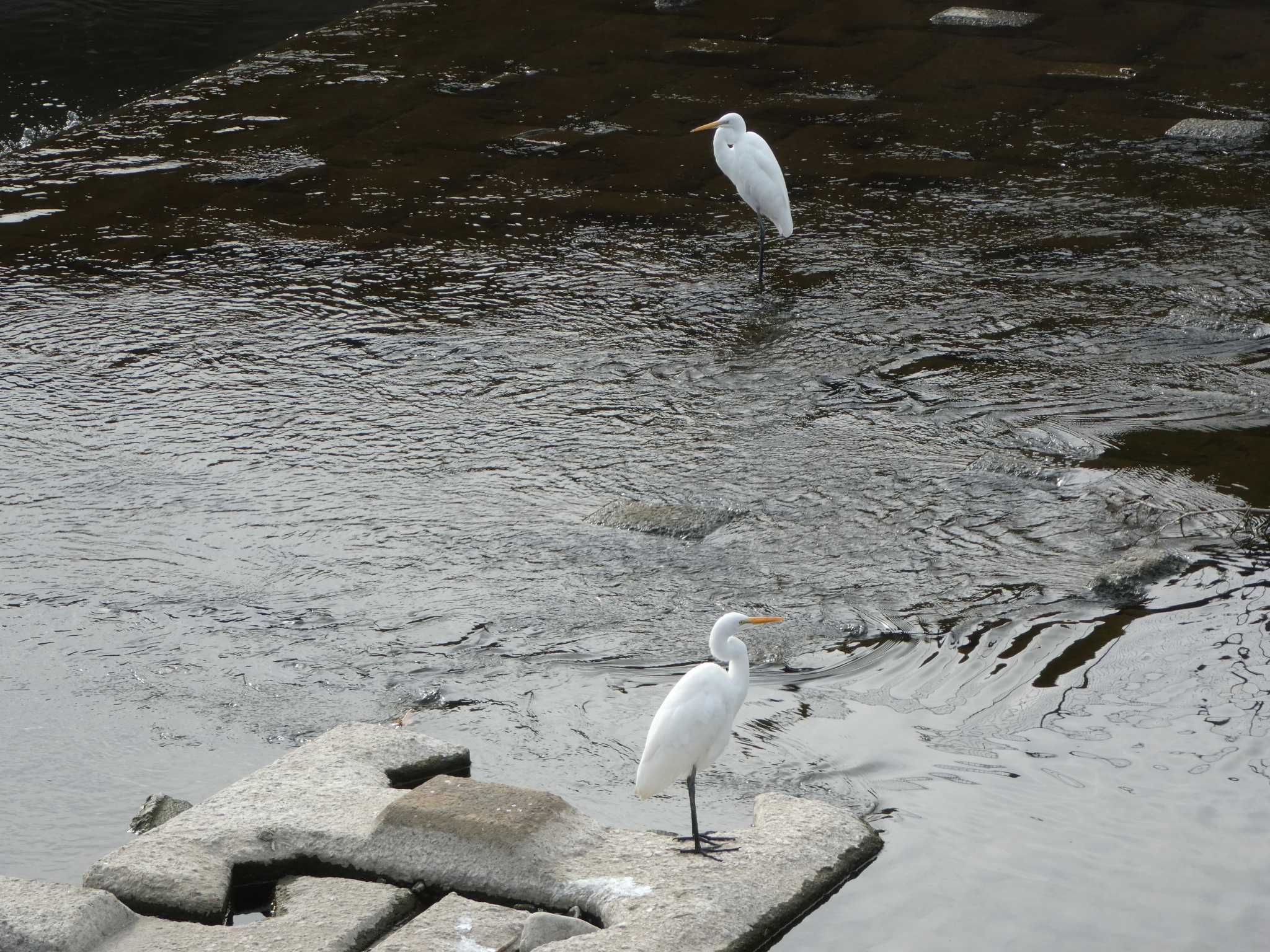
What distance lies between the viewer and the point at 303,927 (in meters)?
2.68

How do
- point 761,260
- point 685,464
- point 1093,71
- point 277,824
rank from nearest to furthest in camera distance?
point 277,824 < point 685,464 < point 761,260 < point 1093,71

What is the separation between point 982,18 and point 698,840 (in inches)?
322

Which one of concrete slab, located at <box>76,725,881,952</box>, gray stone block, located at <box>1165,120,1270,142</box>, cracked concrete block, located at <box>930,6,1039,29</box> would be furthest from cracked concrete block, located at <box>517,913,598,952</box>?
cracked concrete block, located at <box>930,6,1039,29</box>

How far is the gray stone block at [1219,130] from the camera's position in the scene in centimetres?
746

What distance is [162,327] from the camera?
5.87 meters

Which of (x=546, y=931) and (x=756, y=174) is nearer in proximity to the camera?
(x=546, y=931)

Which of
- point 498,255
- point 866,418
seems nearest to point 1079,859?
point 866,418

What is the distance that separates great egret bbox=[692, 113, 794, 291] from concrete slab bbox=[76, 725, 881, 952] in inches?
137

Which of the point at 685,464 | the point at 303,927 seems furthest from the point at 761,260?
the point at 303,927

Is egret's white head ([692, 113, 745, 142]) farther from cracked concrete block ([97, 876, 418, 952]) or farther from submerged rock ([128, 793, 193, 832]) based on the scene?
cracked concrete block ([97, 876, 418, 952])

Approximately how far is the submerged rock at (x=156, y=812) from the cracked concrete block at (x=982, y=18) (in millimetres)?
8149

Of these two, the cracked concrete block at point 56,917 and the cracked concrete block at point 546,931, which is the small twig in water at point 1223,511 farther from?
the cracked concrete block at point 56,917

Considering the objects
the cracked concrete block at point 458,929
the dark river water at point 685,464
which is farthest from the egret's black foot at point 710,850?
the cracked concrete block at point 458,929

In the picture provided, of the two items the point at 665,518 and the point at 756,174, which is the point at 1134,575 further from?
the point at 756,174
